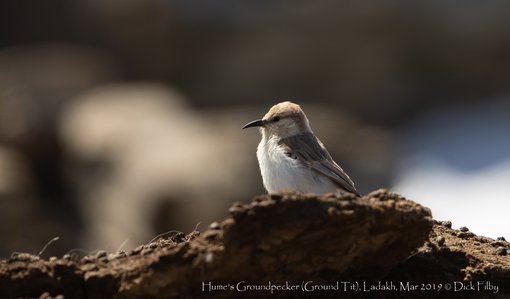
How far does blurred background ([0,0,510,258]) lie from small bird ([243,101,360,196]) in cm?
629

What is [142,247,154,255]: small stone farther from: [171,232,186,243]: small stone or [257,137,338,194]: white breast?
[257,137,338,194]: white breast

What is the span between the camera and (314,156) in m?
7.82

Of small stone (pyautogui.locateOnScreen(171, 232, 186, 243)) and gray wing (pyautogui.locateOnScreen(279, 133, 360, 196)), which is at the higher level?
gray wing (pyautogui.locateOnScreen(279, 133, 360, 196))

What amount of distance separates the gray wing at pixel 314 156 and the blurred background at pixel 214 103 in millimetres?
6360

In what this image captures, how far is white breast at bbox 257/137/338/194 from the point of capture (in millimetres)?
7547

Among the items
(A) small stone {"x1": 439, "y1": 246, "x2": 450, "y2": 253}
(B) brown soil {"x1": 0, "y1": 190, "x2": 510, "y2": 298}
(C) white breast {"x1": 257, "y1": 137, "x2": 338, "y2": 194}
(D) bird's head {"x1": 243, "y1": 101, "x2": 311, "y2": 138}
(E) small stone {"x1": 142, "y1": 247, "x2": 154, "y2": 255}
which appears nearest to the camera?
(B) brown soil {"x1": 0, "y1": 190, "x2": 510, "y2": 298}

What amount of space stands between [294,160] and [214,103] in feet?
56.1

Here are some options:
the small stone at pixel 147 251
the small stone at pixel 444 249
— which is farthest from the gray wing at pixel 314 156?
the small stone at pixel 147 251

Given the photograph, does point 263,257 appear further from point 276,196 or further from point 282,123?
point 282,123

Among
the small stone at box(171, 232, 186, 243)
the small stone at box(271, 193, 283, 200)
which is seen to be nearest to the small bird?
the small stone at box(171, 232, 186, 243)

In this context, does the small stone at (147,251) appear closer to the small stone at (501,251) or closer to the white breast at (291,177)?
the white breast at (291,177)

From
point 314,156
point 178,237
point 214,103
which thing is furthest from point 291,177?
point 214,103

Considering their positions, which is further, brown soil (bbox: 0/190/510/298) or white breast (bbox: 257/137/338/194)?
white breast (bbox: 257/137/338/194)

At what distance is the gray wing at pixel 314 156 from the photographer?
7.61 meters
